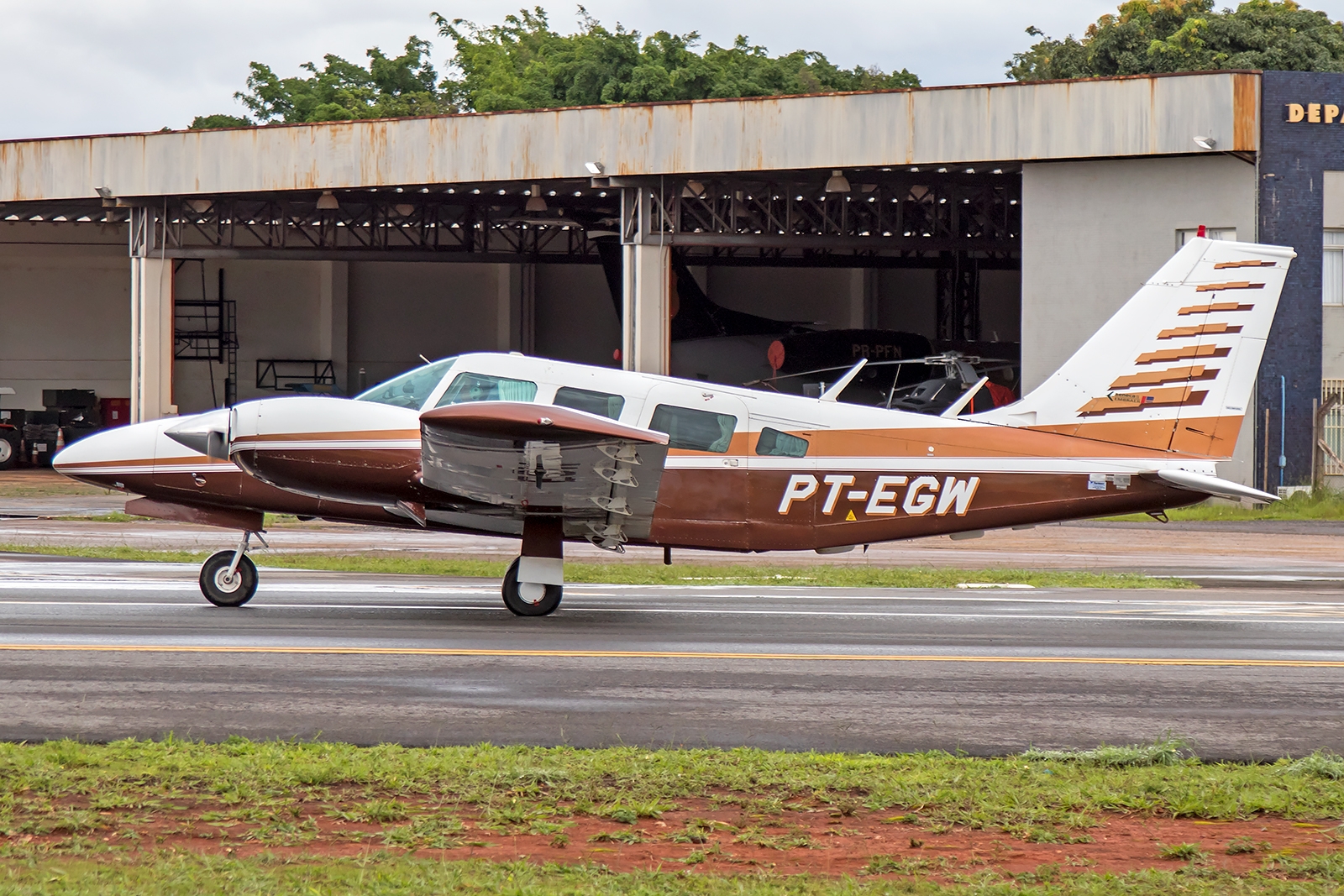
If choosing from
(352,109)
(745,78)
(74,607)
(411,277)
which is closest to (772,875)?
(74,607)

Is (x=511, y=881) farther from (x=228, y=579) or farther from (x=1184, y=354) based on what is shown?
(x=1184, y=354)

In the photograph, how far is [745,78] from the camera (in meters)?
61.6

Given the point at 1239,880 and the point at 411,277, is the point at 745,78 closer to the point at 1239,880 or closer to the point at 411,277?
the point at 411,277

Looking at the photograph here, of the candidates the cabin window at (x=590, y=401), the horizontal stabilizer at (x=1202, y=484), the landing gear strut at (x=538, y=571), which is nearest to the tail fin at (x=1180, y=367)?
the horizontal stabilizer at (x=1202, y=484)

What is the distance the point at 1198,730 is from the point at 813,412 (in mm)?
5600

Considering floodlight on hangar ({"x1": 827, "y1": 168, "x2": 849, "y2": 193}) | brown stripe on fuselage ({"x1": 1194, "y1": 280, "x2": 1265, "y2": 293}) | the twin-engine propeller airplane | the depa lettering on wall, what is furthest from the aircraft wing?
the depa lettering on wall

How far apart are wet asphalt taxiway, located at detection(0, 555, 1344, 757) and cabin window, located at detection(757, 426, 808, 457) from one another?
1565 mm

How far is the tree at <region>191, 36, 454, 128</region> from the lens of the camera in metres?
75.4

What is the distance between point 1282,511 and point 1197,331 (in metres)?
16.6

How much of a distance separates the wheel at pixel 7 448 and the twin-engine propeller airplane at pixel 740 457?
34.1 meters

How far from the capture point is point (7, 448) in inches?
1690

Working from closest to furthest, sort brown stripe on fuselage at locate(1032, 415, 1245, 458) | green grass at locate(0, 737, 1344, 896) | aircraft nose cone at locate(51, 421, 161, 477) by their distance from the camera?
green grass at locate(0, 737, 1344, 896) < aircraft nose cone at locate(51, 421, 161, 477) < brown stripe on fuselage at locate(1032, 415, 1245, 458)

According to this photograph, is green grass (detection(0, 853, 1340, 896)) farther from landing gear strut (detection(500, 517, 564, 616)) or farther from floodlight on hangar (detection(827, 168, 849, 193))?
floodlight on hangar (detection(827, 168, 849, 193))

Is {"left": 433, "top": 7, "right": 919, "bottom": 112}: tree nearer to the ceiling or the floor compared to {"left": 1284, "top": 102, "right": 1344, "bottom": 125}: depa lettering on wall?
nearer to the ceiling
